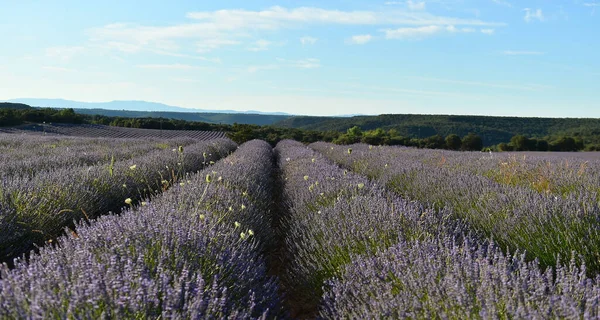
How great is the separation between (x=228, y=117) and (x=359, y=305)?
150 meters

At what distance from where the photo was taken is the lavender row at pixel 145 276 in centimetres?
137

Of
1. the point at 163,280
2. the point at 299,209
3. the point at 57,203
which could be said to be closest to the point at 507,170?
the point at 299,209

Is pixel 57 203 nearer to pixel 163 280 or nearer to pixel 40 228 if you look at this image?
pixel 40 228

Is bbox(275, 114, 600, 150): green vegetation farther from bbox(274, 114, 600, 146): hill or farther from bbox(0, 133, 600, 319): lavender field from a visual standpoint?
bbox(0, 133, 600, 319): lavender field

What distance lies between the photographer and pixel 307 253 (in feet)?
9.55

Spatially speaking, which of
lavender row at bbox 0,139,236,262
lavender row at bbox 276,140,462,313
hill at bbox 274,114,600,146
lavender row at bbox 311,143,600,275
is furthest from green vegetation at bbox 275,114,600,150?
lavender row at bbox 276,140,462,313

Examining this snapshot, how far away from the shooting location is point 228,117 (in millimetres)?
149625

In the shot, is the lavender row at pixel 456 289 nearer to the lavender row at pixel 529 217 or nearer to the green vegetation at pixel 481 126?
the lavender row at pixel 529 217

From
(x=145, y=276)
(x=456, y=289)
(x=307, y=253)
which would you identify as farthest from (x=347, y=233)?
(x=145, y=276)

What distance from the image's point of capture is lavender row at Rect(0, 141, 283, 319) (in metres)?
1.37

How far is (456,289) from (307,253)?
139 cm

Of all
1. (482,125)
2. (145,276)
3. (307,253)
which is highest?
(482,125)

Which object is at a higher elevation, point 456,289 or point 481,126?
point 481,126

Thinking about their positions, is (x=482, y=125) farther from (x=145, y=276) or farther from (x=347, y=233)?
(x=145, y=276)
